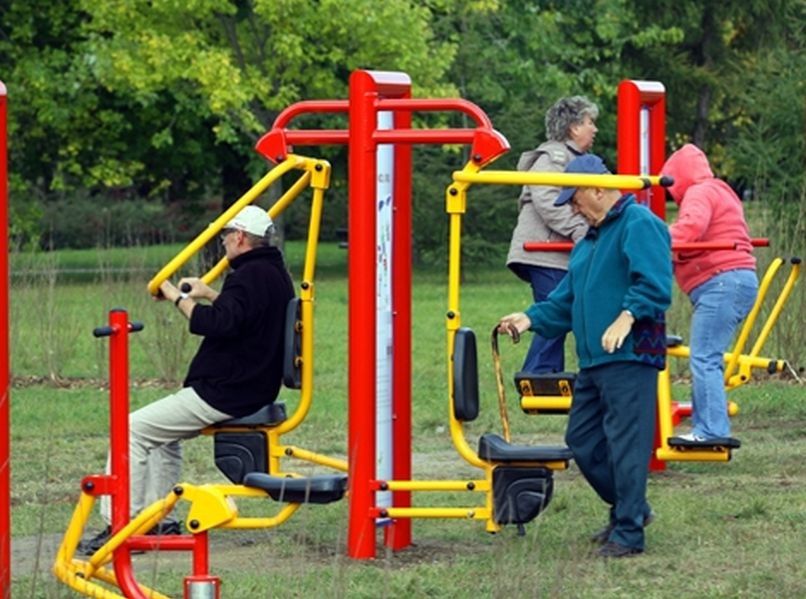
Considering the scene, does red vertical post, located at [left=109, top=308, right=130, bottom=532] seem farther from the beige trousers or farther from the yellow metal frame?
the beige trousers

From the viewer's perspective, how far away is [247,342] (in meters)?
8.74

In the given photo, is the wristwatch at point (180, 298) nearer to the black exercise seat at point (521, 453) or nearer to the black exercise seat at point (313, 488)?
the black exercise seat at point (521, 453)

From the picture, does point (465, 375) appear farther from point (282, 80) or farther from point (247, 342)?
point (282, 80)

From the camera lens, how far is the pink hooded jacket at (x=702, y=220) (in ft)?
33.5

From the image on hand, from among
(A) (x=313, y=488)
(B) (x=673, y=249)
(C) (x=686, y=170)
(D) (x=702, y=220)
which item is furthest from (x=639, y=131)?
(A) (x=313, y=488)

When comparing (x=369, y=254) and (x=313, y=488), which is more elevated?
(x=369, y=254)

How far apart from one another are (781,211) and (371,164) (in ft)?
33.0

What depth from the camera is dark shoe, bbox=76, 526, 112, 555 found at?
8.58 metres

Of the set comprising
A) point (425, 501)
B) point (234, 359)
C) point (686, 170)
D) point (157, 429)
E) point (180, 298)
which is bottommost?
point (425, 501)

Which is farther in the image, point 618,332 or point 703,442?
point 703,442

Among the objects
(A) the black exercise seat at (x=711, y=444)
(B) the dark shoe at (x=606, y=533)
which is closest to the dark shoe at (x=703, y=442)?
(A) the black exercise seat at (x=711, y=444)

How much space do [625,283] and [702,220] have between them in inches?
77.1

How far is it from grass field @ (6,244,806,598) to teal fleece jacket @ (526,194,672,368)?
79 centimetres

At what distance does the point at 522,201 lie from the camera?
432 inches
